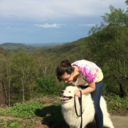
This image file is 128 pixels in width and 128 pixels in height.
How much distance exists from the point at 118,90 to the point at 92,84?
1484 centimetres

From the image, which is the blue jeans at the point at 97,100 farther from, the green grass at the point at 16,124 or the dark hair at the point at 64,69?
the green grass at the point at 16,124

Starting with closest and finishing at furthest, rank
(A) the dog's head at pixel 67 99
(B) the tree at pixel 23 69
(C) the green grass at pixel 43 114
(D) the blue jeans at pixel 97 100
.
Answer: (A) the dog's head at pixel 67 99 < (D) the blue jeans at pixel 97 100 < (C) the green grass at pixel 43 114 < (B) the tree at pixel 23 69

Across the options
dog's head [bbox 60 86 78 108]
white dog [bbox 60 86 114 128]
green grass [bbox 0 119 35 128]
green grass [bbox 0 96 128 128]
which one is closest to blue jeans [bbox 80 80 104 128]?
white dog [bbox 60 86 114 128]

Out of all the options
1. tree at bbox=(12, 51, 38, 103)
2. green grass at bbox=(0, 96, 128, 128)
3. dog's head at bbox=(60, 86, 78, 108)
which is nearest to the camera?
dog's head at bbox=(60, 86, 78, 108)

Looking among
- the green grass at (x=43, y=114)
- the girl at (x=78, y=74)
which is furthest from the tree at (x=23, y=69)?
the girl at (x=78, y=74)

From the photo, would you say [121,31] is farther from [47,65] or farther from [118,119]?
[47,65]

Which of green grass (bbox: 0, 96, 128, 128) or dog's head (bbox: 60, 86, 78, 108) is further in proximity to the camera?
green grass (bbox: 0, 96, 128, 128)

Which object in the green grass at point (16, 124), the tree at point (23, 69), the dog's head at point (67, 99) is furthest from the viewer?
the tree at point (23, 69)

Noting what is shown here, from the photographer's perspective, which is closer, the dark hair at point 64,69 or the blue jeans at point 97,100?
the dark hair at point 64,69

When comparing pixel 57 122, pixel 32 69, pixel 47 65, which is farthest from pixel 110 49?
pixel 47 65

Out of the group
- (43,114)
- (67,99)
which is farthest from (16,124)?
(67,99)

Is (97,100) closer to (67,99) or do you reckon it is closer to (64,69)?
(67,99)

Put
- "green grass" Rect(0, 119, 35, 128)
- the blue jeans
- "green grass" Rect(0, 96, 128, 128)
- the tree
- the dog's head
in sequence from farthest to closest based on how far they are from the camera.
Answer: the tree → "green grass" Rect(0, 96, 128, 128) → "green grass" Rect(0, 119, 35, 128) → the blue jeans → the dog's head

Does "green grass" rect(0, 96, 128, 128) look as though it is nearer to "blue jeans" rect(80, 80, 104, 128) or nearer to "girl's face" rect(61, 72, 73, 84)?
"blue jeans" rect(80, 80, 104, 128)
